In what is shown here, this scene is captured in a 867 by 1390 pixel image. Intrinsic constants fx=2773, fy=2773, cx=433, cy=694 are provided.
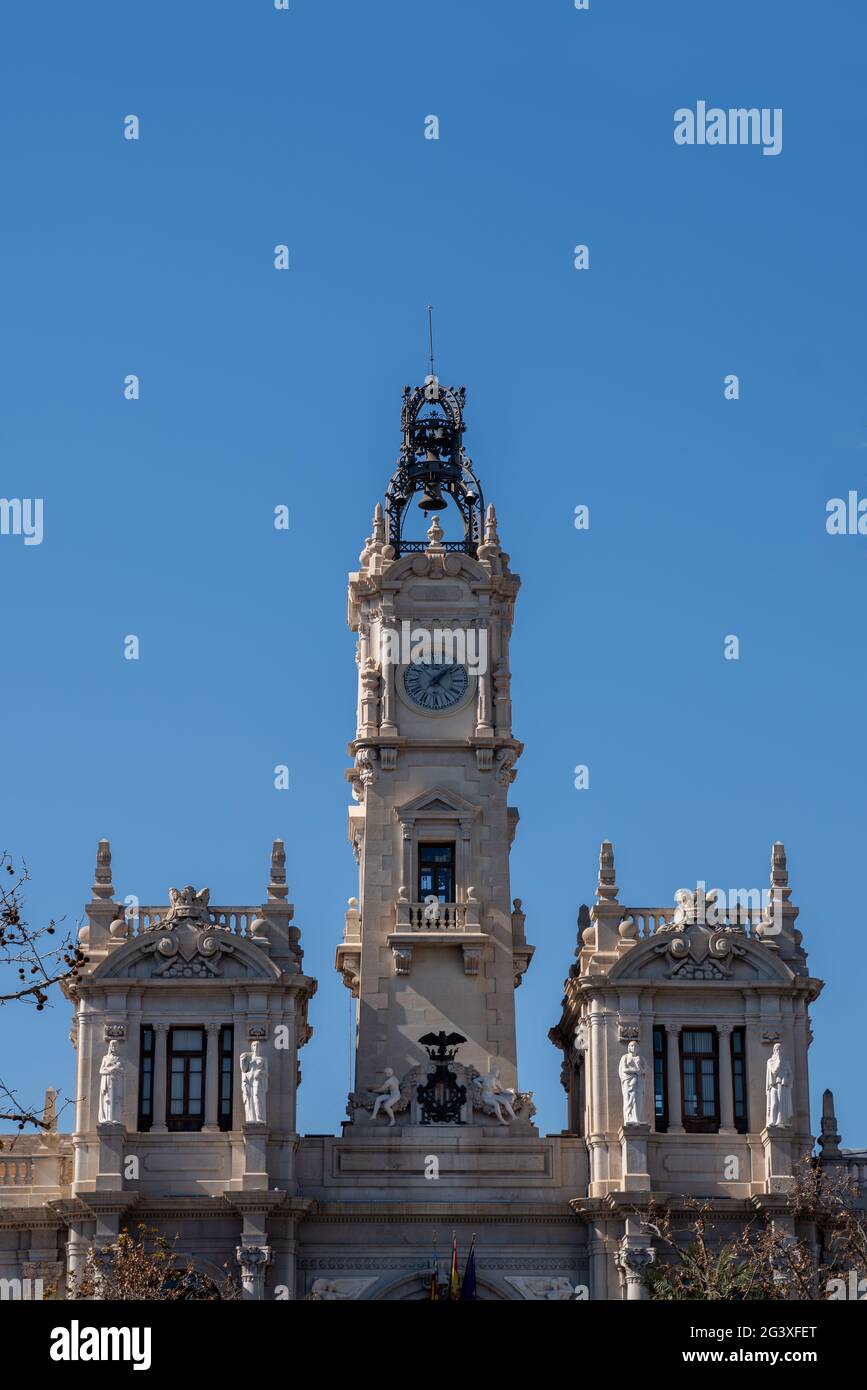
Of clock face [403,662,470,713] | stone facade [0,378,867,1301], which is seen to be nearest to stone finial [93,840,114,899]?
stone facade [0,378,867,1301]

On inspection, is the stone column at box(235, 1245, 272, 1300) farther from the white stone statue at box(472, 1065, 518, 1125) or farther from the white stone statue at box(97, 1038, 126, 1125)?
the white stone statue at box(472, 1065, 518, 1125)

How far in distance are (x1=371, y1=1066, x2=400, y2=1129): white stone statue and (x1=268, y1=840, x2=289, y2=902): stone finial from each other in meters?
5.74

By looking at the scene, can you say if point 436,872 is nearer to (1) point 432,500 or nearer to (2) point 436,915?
(2) point 436,915

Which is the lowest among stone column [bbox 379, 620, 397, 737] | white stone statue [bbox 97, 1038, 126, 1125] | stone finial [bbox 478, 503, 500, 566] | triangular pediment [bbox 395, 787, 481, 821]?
white stone statue [bbox 97, 1038, 126, 1125]

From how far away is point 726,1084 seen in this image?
75562mm

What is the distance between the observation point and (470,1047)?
78.5 m

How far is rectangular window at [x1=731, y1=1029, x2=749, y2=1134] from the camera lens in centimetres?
7538

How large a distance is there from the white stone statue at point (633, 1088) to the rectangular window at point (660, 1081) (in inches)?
29.9

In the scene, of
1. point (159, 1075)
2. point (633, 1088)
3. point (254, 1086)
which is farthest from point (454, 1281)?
point (159, 1075)

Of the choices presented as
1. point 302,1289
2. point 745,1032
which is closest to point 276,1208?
point 302,1289

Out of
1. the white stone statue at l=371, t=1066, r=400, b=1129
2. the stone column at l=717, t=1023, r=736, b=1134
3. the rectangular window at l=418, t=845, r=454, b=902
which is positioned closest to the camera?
the stone column at l=717, t=1023, r=736, b=1134
